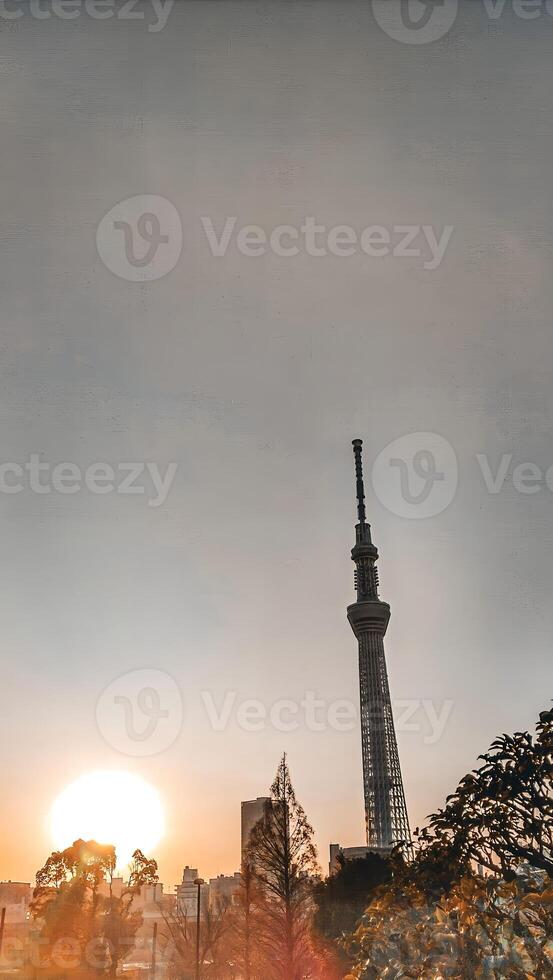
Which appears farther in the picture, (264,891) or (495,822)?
(264,891)

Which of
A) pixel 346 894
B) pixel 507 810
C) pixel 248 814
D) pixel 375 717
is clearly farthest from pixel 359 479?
pixel 507 810

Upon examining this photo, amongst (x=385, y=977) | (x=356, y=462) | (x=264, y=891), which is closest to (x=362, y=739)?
(x=356, y=462)

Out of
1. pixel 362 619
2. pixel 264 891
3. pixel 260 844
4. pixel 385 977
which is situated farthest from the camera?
pixel 362 619

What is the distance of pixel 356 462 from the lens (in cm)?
10944

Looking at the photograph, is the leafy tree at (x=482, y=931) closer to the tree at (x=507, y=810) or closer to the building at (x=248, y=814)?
the tree at (x=507, y=810)

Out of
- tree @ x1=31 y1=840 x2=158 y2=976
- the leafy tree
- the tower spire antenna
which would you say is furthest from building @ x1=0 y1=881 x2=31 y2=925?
Result: the leafy tree

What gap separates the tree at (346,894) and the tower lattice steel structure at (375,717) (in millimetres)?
41342

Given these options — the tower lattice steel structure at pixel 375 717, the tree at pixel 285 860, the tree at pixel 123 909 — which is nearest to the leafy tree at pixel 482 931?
the tree at pixel 285 860

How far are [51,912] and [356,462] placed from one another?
76061mm

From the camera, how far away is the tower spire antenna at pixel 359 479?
346 ft

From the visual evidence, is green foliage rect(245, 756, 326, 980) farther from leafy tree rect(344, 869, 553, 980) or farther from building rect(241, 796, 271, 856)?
building rect(241, 796, 271, 856)

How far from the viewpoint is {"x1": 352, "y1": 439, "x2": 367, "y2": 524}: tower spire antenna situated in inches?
4152

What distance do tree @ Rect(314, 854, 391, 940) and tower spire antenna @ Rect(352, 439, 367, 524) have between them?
6301 centimetres

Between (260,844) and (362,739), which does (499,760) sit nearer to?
(260,844)
